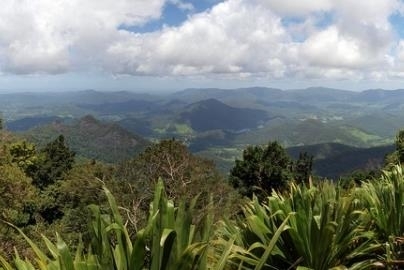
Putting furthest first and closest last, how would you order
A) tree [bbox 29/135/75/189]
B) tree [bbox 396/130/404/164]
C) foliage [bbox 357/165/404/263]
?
1. tree [bbox 29/135/75/189]
2. tree [bbox 396/130/404/164]
3. foliage [bbox 357/165/404/263]

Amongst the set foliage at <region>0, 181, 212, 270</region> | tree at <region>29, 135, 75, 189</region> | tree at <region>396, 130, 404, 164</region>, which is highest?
foliage at <region>0, 181, 212, 270</region>

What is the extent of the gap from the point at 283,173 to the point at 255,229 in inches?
1822

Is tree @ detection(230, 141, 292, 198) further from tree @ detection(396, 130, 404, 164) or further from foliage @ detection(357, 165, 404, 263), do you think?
foliage @ detection(357, 165, 404, 263)

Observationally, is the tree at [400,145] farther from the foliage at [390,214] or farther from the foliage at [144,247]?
the foliage at [144,247]

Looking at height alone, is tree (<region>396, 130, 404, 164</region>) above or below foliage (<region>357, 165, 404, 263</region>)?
below

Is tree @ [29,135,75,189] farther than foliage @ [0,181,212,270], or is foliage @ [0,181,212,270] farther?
tree @ [29,135,75,189]

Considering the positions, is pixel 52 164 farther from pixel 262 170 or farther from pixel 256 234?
pixel 256 234

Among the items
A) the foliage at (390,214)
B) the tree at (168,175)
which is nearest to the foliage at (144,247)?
the foliage at (390,214)

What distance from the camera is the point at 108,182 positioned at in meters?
29.1

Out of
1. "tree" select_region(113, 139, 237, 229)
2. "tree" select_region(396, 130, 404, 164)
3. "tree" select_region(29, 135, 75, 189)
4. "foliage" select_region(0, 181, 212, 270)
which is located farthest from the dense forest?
"tree" select_region(29, 135, 75, 189)

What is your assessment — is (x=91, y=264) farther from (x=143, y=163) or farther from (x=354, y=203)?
(x=143, y=163)

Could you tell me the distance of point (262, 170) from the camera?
5012 cm

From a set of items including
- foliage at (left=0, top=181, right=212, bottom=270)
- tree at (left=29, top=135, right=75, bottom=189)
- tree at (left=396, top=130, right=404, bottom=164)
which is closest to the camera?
foliage at (left=0, top=181, right=212, bottom=270)

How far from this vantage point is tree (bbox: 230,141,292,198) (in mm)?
50219
